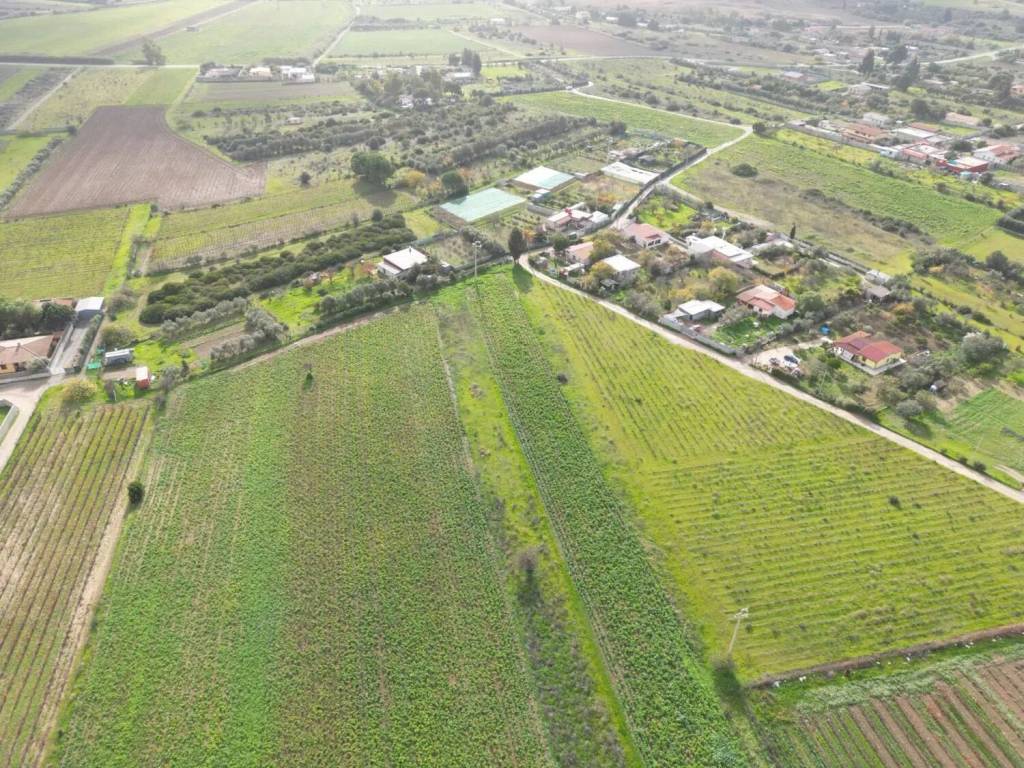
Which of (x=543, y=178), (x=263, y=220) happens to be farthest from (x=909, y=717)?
(x=263, y=220)

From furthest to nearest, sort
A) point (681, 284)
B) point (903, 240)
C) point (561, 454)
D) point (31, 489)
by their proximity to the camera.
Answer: point (903, 240) → point (681, 284) → point (561, 454) → point (31, 489)

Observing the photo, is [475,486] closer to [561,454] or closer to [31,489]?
[561,454]

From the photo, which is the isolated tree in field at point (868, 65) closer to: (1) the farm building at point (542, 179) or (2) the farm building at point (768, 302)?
(1) the farm building at point (542, 179)

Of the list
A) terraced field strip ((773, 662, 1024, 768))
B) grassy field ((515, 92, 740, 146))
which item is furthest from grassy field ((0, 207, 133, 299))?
grassy field ((515, 92, 740, 146))

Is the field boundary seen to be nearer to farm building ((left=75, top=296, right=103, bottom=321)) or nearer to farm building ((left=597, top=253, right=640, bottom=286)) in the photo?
farm building ((left=597, top=253, right=640, bottom=286))

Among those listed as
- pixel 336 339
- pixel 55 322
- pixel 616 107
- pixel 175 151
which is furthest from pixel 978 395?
pixel 175 151

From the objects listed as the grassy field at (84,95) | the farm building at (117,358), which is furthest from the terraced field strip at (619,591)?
the grassy field at (84,95)
